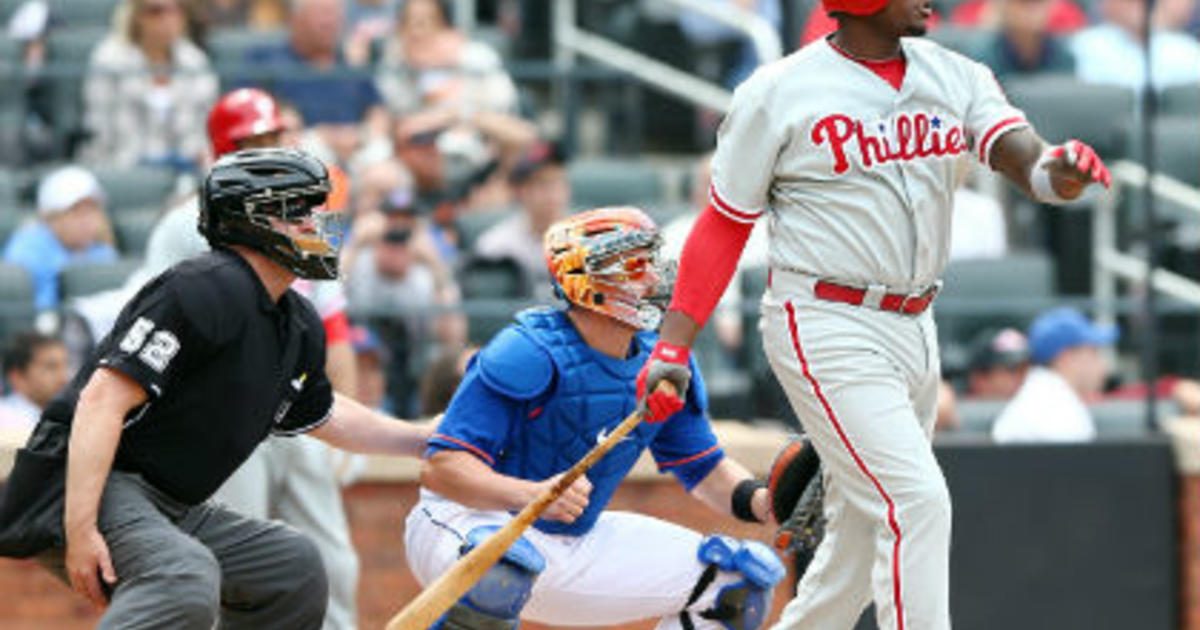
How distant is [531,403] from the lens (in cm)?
602

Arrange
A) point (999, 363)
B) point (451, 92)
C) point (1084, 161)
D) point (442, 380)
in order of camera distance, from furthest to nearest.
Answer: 1. point (451, 92)
2. point (999, 363)
3. point (442, 380)
4. point (1084, 161)

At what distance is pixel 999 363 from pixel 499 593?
3.75 metres

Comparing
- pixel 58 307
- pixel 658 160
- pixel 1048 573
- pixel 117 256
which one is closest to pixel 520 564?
pixel 1048 573

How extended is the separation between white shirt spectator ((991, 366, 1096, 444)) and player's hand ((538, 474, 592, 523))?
258 cm

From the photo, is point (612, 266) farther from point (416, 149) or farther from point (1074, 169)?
point (416, 149)

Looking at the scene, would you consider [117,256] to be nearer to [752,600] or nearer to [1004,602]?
[1004,602]

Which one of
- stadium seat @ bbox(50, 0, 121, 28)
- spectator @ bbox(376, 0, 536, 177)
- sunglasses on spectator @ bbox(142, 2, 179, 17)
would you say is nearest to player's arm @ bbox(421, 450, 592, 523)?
spectator @ bbox(376, 0, 536, 177)

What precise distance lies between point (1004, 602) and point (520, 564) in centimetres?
249

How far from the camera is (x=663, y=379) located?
5602 millimetres

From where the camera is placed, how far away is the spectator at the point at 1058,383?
27.3 ft

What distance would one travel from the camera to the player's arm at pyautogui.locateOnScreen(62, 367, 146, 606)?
17.7 feet

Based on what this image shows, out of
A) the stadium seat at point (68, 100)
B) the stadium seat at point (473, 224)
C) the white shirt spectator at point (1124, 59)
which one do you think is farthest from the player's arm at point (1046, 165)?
the white shirt spectator at point (1124, 59)

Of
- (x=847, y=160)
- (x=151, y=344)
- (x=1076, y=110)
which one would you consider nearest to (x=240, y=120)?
(x=151, y=344)

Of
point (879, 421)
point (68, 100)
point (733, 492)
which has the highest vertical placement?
point (879, 421)
